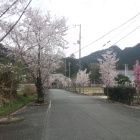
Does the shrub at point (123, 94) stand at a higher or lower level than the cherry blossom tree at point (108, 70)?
lower

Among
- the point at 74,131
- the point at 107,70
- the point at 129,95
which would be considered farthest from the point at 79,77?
the point at 74,131

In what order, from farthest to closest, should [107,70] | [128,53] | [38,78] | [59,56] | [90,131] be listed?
[128,53] < [107,70] < [59,56] < [38,78] < [90,131]

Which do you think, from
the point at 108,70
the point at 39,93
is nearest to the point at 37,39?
the point at 39,93

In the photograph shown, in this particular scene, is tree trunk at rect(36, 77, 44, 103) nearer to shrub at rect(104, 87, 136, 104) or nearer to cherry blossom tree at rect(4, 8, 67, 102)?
cherry blossom tree at rect(4, 8, 67, 102)

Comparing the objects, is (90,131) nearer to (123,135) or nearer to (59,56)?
(123,135)

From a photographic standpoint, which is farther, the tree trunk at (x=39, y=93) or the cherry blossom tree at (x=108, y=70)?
the cherry blossom tree at (x=108, y=70)

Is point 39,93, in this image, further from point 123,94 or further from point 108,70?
point 108,70

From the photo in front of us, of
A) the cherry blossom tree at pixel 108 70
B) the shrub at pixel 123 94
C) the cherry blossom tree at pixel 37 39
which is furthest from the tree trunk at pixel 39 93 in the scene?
the cherry blossom tree at pixel 108 70

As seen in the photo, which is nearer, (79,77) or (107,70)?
(107,70)

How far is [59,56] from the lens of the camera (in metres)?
29.3

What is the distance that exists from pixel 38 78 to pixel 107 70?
11.9 m

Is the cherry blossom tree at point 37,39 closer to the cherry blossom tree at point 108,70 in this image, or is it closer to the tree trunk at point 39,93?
the tree trunk at point 39,93

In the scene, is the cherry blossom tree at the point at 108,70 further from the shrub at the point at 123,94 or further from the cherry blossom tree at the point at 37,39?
the cherry blossom tree at the point at 37,39

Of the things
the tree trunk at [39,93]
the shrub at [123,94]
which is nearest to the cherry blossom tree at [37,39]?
the tree trunk at [39,93]
